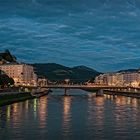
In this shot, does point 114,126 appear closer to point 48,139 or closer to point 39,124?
point 39,124

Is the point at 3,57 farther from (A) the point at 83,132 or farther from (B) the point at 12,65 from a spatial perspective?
(A) the point at 83,132

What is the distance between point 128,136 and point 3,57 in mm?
154126

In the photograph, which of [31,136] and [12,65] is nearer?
[31,136]

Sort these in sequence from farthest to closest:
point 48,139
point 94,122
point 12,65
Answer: point 12,65 → point 94,122 → point 48,139

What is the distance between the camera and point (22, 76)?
183 metres


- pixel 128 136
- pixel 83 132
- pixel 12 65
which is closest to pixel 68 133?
pixel 83 132

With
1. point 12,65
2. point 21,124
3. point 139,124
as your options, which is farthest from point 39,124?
point 12,65

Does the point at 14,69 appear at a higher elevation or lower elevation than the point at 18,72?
higher

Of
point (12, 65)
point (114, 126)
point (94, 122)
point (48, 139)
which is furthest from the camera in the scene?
point (12, 65)

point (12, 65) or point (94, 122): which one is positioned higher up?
point (12, 65)

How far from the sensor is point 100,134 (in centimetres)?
2708

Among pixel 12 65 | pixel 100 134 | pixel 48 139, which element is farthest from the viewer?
pixel 12 65

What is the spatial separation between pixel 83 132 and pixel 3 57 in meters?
152

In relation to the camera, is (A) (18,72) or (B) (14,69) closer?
(B) (14,69)
